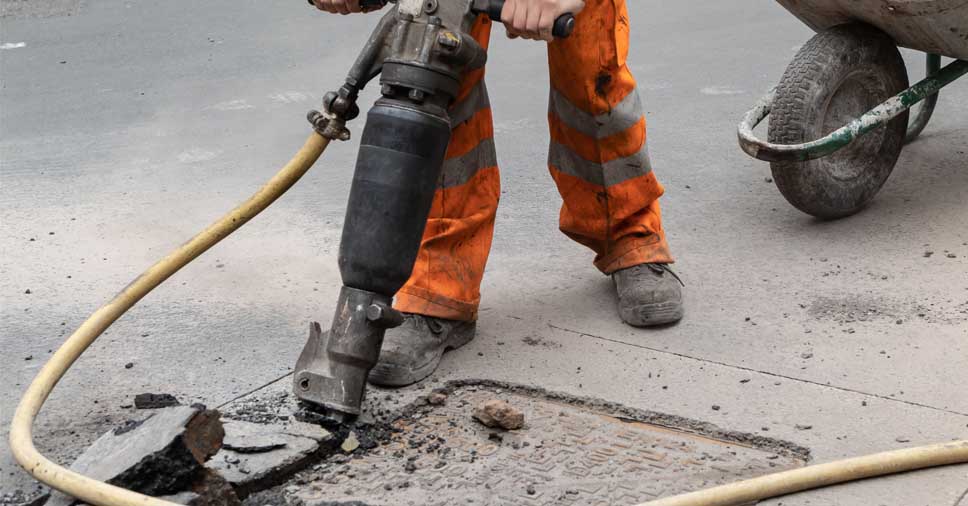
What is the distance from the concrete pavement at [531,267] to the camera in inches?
102

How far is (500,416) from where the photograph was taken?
8.01 feet

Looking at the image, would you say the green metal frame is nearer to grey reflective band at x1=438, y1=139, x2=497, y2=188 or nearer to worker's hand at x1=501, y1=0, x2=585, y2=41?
grey reflective band at x1=438, y1=139, x2=497, y2=188

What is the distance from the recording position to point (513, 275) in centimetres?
333

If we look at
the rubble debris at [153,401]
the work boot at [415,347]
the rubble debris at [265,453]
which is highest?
the work boot at [415,347]

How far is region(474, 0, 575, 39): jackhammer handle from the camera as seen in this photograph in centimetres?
237

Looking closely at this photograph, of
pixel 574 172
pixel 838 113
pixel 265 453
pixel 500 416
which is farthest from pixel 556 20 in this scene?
pixel 838 113

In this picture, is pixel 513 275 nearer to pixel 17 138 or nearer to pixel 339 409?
pixel 339 409

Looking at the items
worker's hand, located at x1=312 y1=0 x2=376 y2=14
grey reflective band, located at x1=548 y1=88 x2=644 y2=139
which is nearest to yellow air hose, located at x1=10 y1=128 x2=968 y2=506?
worker's hand, located at x1=312 y1=0 x2=376 y2=14

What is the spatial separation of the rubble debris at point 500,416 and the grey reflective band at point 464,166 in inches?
25.1

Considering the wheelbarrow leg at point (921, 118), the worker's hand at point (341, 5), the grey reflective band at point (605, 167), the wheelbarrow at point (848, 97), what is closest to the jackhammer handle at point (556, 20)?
the worker's hand at point (341, 5)

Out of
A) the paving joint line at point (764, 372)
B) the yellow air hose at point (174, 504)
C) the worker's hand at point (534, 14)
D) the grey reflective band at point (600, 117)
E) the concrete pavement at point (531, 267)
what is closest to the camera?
the yellow air hose at point (174, 504)

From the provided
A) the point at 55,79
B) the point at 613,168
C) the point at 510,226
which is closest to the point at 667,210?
the point at 510,226

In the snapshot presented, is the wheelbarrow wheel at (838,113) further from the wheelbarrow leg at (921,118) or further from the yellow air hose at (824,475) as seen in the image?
the yellow air hose at (824,475)

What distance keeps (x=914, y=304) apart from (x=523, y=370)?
104cm
